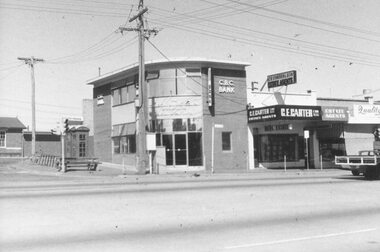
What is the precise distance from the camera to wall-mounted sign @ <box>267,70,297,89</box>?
110ft

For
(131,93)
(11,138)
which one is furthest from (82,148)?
(11,138)

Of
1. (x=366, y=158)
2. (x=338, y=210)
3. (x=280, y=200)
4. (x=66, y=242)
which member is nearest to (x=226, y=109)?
(x=366, y=158)

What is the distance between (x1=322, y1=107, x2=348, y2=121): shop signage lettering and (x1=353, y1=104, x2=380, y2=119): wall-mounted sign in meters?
2.92

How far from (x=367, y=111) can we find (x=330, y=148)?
184 inches

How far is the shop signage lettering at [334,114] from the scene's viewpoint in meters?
34.0

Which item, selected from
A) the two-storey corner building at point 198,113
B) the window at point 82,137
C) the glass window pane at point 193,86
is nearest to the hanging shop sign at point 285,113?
the two-storey corner building at point 198,113

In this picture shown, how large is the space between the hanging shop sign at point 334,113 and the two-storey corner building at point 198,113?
6.04 m

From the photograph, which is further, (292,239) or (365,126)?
(365,126)

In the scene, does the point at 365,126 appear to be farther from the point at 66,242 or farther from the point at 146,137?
the point at 66,242

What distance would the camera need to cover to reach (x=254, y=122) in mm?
33344

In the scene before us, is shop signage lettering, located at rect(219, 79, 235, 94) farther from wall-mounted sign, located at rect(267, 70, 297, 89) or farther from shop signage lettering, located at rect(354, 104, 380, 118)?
shop signage lettering, located at rect(354, 104, 380, 118)

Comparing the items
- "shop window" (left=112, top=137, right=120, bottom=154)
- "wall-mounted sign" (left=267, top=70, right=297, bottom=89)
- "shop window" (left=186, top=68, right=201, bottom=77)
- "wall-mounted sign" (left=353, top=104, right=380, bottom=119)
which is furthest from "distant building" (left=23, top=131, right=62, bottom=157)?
"wall-mounted sign" (left=353, top=104, right=380, bottom=119)

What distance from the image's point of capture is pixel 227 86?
108 feet

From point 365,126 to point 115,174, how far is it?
74.0ft
